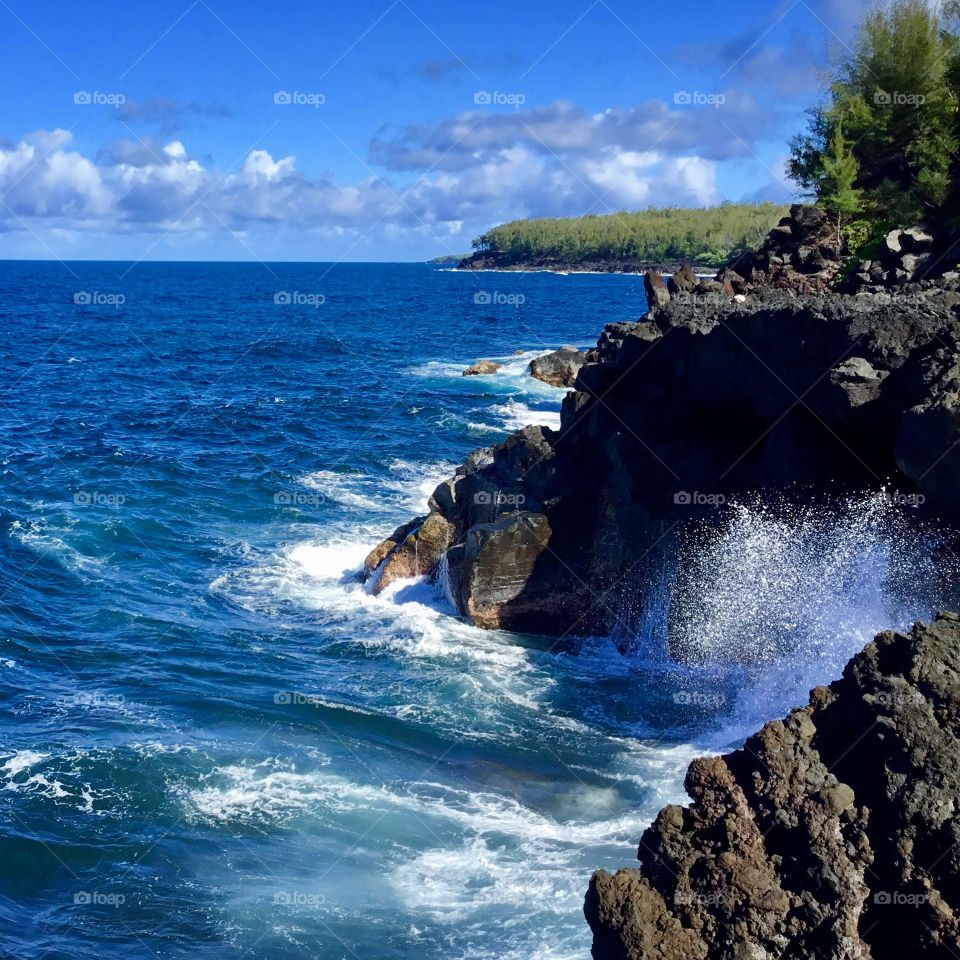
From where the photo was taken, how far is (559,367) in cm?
6425

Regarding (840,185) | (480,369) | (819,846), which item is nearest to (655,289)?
(840,185)

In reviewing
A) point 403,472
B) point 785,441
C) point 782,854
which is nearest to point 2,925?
point 782,854

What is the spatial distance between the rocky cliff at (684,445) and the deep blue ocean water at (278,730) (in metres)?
1.79

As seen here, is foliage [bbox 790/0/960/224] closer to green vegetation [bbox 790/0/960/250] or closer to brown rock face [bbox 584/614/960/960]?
green vegetation [bbox 790/0/960/250]

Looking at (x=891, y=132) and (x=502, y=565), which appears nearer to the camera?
(x=502, y=565)

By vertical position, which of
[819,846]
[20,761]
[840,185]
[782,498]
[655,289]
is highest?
[840,185]

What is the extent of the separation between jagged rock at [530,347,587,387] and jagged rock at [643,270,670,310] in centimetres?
1970

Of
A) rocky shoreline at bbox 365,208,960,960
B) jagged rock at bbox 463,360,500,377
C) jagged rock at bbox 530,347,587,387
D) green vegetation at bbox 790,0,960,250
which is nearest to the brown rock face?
rocky shoreline at bbox 365,208,960,960

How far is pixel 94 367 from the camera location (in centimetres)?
7169

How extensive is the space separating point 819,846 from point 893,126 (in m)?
37.1

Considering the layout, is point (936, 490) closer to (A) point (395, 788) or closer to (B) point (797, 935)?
(B) point (797, 935)

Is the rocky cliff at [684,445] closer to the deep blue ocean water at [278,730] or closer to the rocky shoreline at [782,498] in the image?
the rocky shoreline at [782,498]

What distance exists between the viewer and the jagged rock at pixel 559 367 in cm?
6303

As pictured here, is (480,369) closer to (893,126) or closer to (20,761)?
(893,126)
